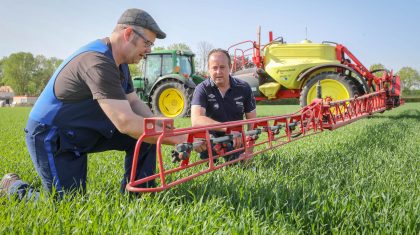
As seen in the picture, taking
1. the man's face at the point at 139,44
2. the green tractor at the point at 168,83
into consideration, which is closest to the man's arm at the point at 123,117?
the man's face at the point at 139,44

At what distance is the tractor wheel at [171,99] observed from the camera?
1146 cm

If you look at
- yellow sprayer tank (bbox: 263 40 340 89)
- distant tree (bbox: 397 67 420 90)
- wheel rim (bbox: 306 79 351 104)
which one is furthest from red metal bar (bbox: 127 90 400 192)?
distant tree (bbox: 397 67 420 90)

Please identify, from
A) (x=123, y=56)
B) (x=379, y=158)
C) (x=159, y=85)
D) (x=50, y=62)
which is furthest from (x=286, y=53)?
(x=50, y=62)

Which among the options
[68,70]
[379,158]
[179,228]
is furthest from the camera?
[379,158]

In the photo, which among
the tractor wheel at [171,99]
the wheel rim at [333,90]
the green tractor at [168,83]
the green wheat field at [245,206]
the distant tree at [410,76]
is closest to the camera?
the green wheat field at [245,206]

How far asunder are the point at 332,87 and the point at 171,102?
518cm

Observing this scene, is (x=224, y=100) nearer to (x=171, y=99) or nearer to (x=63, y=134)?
(x=63, y=134)

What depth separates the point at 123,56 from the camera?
2.71 m

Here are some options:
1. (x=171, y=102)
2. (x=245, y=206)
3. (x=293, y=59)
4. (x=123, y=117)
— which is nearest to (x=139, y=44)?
(x=123, y=117)

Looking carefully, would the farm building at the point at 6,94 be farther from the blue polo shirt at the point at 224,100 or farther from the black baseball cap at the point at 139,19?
the black baseball cap at the point at 139,19

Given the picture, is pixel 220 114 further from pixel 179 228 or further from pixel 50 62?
pixel 50 62

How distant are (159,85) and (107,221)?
33.1ft

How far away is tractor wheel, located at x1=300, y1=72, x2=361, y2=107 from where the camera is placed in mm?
8742

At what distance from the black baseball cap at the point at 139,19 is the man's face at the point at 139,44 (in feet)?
0.13
